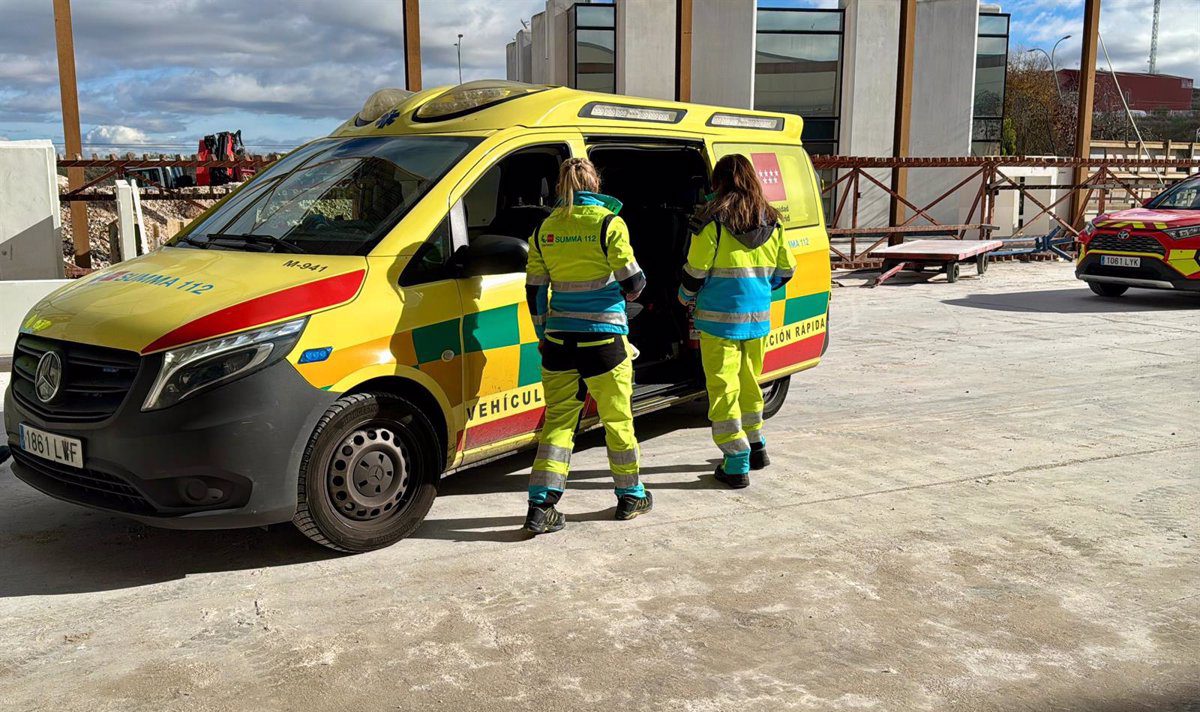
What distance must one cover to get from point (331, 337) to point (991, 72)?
1256 inches

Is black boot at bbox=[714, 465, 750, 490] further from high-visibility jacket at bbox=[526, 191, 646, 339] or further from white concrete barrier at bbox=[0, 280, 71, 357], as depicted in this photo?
white concrete barrier at bbox=[0, 280, 71, 357]

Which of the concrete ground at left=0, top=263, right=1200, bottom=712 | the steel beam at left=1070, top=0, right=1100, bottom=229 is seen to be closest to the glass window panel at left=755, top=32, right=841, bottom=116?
the steel beam at left=1070, top=0, right=1100, bottom=229

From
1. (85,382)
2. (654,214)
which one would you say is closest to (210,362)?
(85,382)

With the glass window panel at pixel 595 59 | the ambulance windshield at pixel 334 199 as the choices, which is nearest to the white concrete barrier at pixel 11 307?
the ambulance windshield at pixel 334 199

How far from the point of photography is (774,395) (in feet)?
24.0

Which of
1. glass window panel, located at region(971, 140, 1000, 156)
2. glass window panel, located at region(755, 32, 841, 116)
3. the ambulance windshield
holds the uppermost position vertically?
glass window panel, located at region(755, 32, 841, 116)

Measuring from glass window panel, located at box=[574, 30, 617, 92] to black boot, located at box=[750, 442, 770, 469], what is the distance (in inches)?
935

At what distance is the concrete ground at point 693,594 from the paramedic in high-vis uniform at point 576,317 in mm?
387

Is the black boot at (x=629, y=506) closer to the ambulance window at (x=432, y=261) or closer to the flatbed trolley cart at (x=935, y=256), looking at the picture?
the ambulance window at (x=432, y=261)

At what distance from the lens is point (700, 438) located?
22.2ft

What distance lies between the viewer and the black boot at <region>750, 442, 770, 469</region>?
5.97 m

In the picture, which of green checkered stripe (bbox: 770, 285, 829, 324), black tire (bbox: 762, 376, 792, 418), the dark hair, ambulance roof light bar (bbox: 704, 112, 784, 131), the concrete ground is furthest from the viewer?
black tire (bbox: 762, 376, 792, 418)

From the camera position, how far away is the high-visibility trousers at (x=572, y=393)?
15.7ft

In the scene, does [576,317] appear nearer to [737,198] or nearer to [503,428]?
[503,428]
